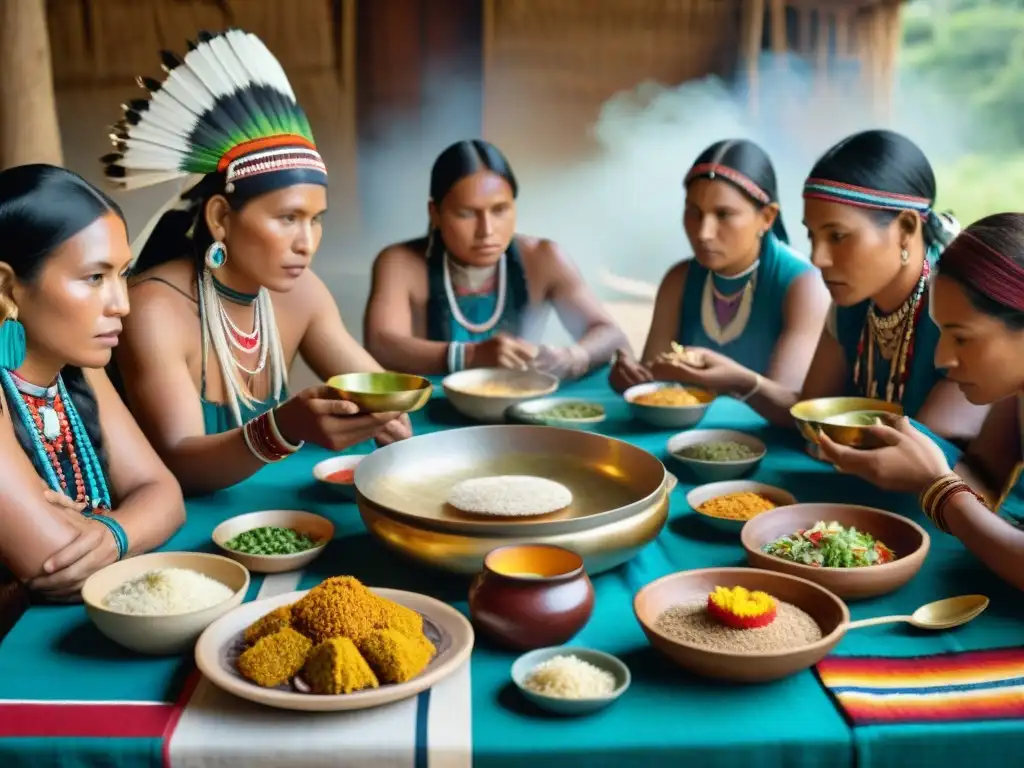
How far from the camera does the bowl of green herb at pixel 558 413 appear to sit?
255cm

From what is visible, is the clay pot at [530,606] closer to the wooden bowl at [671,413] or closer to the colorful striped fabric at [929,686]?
the colorful striped fabric at [929,686]

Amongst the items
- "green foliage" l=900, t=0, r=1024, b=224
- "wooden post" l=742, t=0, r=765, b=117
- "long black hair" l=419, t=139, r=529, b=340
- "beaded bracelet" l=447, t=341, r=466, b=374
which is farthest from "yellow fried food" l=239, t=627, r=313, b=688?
"green foliage" l=900, t=0, r=1024, b=224

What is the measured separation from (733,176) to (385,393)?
77.9 inches

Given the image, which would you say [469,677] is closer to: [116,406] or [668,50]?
[116,406]

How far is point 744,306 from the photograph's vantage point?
3.70 metres

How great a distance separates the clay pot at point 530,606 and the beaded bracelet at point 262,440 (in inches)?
31.4

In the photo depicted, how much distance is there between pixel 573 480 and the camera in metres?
2.00

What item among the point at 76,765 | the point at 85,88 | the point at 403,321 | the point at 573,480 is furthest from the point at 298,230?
the point at 85,88

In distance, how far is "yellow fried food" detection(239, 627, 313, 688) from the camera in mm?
1271

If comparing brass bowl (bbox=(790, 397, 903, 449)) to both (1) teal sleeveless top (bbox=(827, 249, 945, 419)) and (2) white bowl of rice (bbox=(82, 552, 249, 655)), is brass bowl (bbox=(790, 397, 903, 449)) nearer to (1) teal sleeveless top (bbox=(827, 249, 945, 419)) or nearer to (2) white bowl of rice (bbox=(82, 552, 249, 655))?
(1) teal sleeveless top (bbox=(827, 249, 945, 419))

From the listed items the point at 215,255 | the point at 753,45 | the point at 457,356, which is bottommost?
the point at 457,356

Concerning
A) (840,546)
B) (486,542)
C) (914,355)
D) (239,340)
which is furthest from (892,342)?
(239,340)

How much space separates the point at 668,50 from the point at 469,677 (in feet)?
12.4

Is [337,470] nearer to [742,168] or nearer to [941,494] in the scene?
[941,494]
